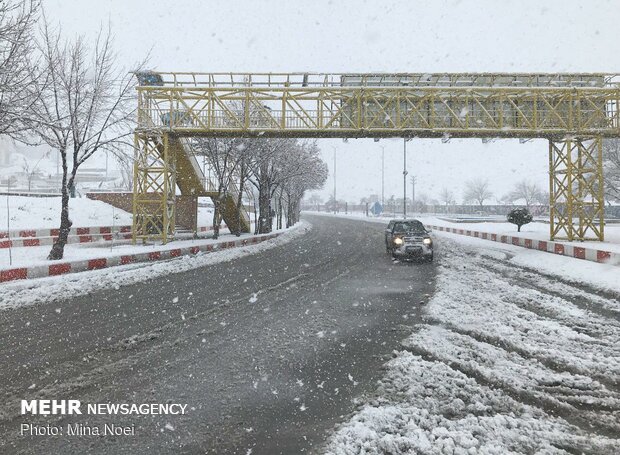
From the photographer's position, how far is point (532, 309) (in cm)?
721

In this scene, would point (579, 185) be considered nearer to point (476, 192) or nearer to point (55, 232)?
point (55, 232)

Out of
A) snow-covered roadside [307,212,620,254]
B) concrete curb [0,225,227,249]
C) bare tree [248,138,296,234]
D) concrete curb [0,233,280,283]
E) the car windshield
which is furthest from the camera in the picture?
bare tree [248,138,296,234]

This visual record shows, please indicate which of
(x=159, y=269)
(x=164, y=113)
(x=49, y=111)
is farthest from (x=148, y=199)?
(x=159, y=269)

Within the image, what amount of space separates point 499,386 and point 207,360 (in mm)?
3214

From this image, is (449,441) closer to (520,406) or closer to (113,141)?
(520,406)

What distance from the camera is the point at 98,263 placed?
40.5 feet

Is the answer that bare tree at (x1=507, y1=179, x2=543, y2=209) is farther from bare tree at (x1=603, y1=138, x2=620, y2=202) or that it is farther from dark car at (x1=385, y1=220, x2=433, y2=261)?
dark car at (x1=385, y1=220, x2=433, y2=261)

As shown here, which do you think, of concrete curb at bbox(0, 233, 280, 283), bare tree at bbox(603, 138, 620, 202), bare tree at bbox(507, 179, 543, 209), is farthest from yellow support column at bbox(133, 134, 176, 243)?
bare tree at bbox(507, 179, 543, 209)

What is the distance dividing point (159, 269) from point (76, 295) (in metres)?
3.68

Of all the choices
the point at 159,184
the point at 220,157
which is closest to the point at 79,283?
the point at 159,184

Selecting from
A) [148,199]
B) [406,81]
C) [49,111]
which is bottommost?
[148,199]

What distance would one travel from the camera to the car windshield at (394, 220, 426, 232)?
15831 mm

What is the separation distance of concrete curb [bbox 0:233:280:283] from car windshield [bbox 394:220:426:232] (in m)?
8.35

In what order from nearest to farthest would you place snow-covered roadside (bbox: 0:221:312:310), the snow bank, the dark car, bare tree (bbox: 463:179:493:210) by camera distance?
snow-covered roadside (bbox: 0:221:312:310), the dark car, the snow bank, bare tree (bbox: 463:179:493:210)
